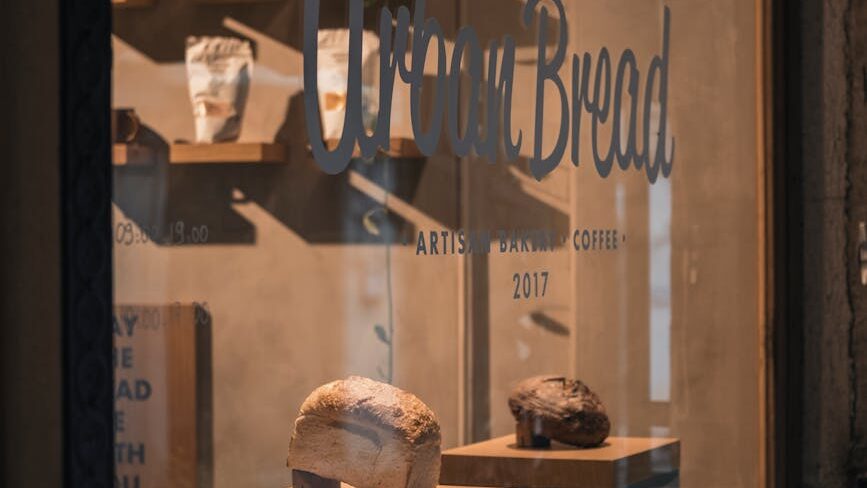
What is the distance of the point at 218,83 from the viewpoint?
1.33 meters

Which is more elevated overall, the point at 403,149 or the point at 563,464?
the point at 403,149

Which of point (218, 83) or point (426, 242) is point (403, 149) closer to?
point (426, 242)

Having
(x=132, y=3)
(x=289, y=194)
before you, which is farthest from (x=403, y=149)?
(x=132, y=3)

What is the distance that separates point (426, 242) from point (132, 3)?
1.87 ft

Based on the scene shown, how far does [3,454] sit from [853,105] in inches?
92.0

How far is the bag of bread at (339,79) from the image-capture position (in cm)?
150

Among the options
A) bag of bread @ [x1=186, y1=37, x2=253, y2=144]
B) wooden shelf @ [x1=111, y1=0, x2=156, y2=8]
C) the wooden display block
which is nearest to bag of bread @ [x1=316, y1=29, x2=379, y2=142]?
bag of bread @ [x1=186, y1=37, x2=253, y2=144]

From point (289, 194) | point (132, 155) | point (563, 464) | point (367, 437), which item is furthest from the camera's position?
point (563, 464)

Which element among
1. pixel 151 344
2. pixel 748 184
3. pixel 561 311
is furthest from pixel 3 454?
pixel 748 184

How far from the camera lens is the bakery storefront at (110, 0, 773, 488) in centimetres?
128

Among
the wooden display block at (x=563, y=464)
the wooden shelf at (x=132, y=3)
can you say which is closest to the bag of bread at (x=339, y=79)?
the wooden shelf at (x=132, y=3)

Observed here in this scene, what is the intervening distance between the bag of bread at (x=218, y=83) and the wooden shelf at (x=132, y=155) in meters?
0.07

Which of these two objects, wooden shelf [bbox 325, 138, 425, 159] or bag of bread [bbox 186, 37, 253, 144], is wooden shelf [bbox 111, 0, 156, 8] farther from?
wooden shelf [bbox 325, 138, 425, 159]

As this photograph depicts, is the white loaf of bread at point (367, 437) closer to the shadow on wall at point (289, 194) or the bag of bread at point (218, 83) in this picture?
the shadow on wall at point (289, 194)
